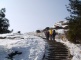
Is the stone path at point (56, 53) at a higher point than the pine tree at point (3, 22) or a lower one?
lower

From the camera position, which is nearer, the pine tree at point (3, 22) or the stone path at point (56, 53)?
the stone path at point (56, 53)

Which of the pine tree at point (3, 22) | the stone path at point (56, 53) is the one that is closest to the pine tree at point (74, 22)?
the stone path at point (56, 53)

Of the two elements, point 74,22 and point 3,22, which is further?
point 3,22

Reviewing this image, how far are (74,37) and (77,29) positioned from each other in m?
3.03

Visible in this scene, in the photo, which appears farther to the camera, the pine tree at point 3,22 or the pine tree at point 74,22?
the pine tree at point 3,22

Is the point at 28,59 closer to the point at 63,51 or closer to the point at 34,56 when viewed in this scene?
the point at 34,56

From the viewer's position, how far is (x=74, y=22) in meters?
26.1

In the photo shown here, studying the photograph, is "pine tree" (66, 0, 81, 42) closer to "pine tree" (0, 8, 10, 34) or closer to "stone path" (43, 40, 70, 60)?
"stone path" (43, 40, 70, 60)

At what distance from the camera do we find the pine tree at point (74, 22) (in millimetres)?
24922

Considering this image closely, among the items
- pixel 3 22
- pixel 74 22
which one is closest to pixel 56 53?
pixel 74 22

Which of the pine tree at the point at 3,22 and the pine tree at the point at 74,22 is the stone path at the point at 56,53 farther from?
the pine tree at the point at 3,22

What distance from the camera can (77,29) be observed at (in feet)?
81.4

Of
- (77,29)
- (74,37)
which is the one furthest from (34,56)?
(74,37)

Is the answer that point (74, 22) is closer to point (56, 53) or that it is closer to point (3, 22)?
point (56, 53)
